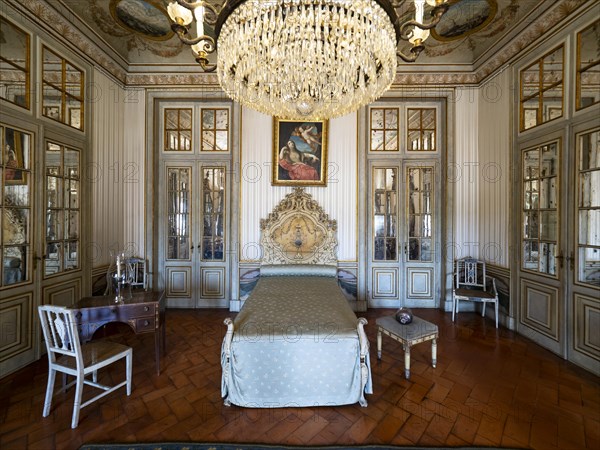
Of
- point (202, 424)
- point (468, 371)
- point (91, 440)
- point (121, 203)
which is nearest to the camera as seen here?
point (91, 440)

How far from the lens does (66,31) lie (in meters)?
2.96

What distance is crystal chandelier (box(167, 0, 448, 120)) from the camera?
1434 mm

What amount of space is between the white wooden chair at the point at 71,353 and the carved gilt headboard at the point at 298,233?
7.32 ft

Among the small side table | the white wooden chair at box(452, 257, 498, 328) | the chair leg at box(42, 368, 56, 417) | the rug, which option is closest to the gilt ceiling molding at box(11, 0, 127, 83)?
the chair leg at box(42, 368, 56, 417)

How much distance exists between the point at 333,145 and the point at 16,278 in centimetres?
394

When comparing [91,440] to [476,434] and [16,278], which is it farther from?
[476,434]

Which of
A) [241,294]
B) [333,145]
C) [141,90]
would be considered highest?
[141,90]

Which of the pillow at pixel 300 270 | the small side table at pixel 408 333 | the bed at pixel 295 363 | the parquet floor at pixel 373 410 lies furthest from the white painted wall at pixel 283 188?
the bed at pixel 295 363

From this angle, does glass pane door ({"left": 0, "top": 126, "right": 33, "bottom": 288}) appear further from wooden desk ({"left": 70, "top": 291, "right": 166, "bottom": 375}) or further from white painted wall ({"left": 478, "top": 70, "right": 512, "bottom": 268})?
white painted wall ({"left": 478, "top": 70, "right": 512, "bottom": 268})

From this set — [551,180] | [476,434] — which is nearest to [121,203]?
[476,434]

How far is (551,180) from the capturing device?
292 centimetres

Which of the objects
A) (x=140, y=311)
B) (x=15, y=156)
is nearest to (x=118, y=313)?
(x=140, y=311)

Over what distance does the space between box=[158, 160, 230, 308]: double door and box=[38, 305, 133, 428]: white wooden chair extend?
6.68 ft

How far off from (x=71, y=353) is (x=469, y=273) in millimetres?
4550
